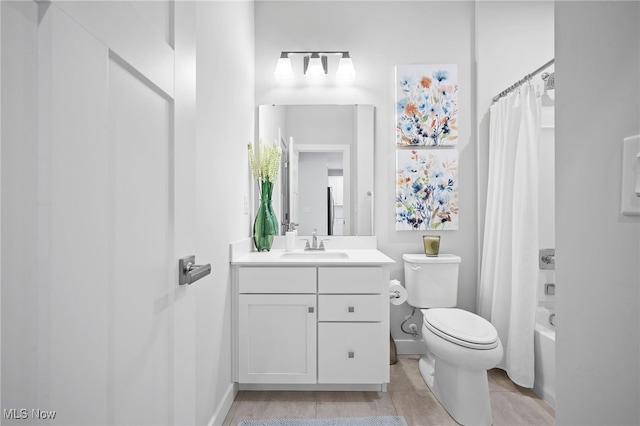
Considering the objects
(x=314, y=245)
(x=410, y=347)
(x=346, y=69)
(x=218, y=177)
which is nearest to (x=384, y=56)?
(x=346, y=69)

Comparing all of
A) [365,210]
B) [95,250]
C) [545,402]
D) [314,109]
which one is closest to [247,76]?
[314,109]

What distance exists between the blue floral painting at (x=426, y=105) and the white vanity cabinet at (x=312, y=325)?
119 cm

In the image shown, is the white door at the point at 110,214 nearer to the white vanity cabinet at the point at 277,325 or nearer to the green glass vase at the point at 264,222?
the white vanity cabinet at the point at 277,325

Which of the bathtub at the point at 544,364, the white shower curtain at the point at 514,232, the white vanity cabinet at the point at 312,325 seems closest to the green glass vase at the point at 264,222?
the white vanity cabinet at the point at 312,325

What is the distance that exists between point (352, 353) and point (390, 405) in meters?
0.34

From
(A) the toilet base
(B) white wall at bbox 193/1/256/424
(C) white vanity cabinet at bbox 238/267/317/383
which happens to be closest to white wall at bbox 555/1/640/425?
(B) white wall at bbox 193/1/256/424

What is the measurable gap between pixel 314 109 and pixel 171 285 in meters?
2.04

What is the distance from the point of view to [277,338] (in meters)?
1.89

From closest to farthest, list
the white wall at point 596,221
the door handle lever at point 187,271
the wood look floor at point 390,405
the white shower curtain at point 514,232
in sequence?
the white wall at point 596,221
the door handle lever at point 187,271
the wood look floor at point 390,405
the white shower curtain at point 514,232

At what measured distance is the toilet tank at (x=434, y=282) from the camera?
2.28 metres

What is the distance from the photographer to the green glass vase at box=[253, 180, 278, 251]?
229cm

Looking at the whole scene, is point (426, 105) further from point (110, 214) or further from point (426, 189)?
point (110, 214)

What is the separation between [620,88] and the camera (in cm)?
38

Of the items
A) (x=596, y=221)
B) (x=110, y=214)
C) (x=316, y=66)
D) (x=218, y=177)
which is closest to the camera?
(x=596, y=221)
